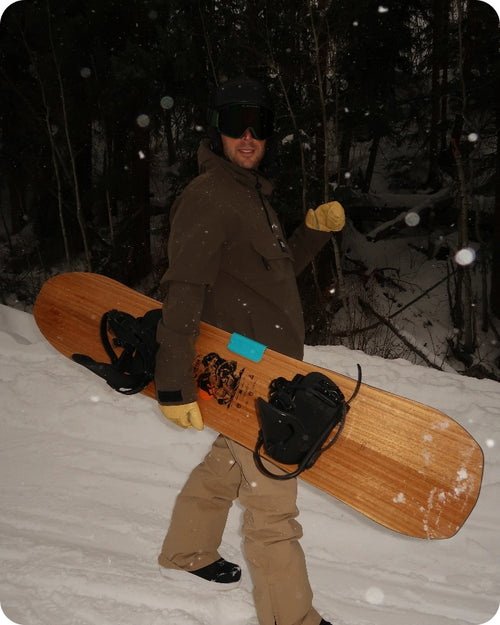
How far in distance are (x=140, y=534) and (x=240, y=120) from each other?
2.07 meters

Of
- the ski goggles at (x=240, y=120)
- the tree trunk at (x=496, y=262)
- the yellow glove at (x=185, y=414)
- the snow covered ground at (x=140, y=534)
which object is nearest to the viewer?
the yellow glove at (x=185, y=414)

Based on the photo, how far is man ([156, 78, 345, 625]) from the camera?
4.94ft

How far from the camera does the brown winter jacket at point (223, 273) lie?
1491 mm

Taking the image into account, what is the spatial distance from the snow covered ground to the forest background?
388cm

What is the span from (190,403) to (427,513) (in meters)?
0.96

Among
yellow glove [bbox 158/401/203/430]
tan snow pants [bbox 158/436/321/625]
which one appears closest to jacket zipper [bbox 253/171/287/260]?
yellow glove [bbox 158/401/203/430]

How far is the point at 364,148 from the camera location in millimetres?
18328

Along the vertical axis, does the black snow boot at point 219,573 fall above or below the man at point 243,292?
below

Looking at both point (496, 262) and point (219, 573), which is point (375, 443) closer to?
point (219, 573)

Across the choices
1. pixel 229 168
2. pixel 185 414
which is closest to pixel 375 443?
pixel 185 414

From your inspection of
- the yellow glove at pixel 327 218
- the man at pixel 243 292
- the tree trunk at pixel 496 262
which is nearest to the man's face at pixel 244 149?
the man at pixel 243 292

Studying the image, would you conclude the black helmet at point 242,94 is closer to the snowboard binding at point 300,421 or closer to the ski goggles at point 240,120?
the ski goggles at point 240,120

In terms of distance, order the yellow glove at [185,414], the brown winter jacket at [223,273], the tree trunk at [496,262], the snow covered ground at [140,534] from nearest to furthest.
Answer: the brown winter jacket at [223,273], the yellow glove at [185,414], the snow covered ground at [140,534], the tree trunk at [496,262]

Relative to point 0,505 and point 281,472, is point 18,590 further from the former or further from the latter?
point 281,472
